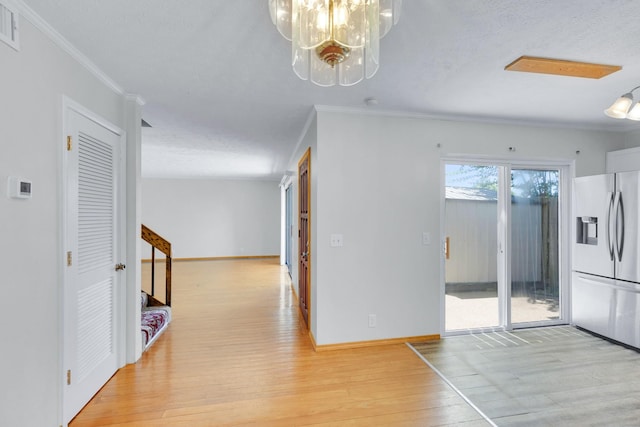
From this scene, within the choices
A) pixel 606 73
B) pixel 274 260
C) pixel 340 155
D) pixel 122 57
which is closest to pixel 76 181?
pixel 122 57

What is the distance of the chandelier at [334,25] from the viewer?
3.86 ft

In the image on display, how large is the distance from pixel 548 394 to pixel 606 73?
98.6 inches

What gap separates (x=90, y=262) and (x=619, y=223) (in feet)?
16.3

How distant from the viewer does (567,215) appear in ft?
12.2

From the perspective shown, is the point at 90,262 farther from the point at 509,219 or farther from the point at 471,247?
the point at 509,219

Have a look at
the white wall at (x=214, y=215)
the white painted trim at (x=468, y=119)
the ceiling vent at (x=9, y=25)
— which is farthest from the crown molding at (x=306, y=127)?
the white wall at (x=214, y=215)

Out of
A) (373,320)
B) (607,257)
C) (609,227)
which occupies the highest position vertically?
(609,227)

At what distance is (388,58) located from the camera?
2.08m

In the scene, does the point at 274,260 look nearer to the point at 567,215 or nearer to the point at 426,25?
the point at 567,215

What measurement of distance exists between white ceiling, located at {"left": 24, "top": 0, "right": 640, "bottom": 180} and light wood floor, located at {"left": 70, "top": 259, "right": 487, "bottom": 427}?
97.6 inches

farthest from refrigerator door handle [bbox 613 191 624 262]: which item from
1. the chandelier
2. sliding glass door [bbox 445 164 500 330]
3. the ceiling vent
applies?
the ceiling vent

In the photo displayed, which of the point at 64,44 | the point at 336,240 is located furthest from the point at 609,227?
the point at 64,44

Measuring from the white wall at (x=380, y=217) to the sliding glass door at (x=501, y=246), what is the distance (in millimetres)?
273

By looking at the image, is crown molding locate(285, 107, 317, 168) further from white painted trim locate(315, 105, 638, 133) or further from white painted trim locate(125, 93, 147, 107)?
white painted trim locate(125, 93, 147, 107)
